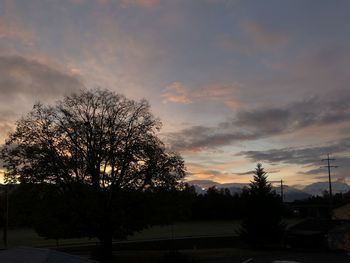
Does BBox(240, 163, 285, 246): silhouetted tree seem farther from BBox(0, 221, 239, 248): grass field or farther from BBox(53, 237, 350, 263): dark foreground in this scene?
BBox(0, 221, 239, 248): grass field

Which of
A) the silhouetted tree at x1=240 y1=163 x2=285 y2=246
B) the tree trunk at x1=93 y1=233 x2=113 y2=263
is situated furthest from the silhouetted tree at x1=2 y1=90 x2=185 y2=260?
the silhouetted tree at x1=240 y1=163 x2=285 y2=246

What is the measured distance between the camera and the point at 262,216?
52156 millimetres

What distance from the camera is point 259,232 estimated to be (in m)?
52.2

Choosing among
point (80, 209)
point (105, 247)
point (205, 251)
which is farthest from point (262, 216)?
point (80, 209)

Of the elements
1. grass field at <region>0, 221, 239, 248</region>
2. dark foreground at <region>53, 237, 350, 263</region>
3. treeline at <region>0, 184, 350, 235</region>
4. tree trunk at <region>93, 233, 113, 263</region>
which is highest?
treeline at <region>0, 184, 350, 235</region>

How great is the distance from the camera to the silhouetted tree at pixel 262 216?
171 ft

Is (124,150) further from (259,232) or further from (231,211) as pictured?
(231,211)

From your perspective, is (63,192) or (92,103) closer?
(63,192)

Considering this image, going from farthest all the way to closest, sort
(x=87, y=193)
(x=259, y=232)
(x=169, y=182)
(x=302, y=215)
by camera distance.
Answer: (x=302, y=215), (x=259, y=232), (x=169, y=182), (x=87, y=193)

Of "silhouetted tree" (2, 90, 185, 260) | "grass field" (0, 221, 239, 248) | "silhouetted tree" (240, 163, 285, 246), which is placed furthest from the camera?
"grass field" (0, 221, 239, 248)

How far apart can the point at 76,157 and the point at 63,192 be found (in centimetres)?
292

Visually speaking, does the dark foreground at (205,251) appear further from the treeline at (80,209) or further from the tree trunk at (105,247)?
the treeline at (80,209)

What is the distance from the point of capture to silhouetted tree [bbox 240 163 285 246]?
52.2m

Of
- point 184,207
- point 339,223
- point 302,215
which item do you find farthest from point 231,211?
point 184,207
